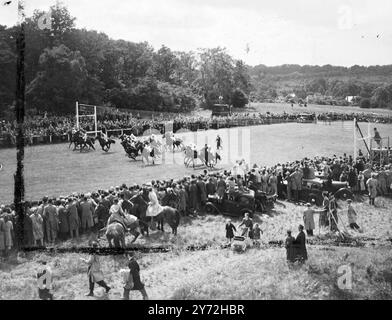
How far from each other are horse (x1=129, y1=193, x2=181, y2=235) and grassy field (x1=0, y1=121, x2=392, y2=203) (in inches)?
207

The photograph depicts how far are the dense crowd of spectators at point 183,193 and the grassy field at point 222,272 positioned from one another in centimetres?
73

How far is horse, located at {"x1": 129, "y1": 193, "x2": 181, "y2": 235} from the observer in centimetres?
1689

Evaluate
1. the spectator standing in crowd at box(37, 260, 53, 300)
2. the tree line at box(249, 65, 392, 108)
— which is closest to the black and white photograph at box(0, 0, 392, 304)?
the spectator standing in crowd at box(37, 260, 53, 300)

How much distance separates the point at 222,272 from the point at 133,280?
3.03 m

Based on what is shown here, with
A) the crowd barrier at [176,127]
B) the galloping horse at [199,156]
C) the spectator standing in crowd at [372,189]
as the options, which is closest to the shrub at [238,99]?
the crowd barrier at [176,127]

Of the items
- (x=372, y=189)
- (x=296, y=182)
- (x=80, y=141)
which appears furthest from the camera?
(x=80, y=141)

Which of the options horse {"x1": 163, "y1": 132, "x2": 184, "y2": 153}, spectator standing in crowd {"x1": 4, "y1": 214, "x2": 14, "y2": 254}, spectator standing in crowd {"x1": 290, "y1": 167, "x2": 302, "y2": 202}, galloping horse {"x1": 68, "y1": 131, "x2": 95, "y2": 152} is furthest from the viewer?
galloping horse {"x1": 68, "y1": 131, "x2": 95, "y2": 152}

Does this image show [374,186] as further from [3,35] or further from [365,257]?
[3,35]

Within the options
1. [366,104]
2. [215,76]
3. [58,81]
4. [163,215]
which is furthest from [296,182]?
[366,104]

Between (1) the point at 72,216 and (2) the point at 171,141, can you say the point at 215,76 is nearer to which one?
(2) the point at 171,141

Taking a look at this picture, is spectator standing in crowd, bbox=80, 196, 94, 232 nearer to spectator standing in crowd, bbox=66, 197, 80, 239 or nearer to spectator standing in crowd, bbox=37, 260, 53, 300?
spectator standing in crowd, bbox=66, 197, 80, 239

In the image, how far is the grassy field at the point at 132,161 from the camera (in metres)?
23.1

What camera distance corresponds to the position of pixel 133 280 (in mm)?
11789

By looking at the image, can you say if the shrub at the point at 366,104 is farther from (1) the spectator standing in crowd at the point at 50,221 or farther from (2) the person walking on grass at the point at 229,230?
(1) the spectator standing in crowd at the point at 50,221
